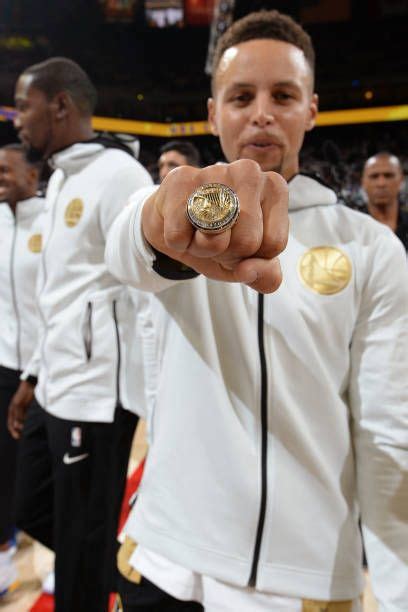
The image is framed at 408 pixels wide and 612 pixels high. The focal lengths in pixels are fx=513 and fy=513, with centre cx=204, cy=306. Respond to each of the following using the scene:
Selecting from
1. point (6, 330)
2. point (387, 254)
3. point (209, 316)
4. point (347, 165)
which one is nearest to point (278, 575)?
point (209, 316)

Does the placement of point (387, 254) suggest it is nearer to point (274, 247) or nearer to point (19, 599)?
point (274, 247)

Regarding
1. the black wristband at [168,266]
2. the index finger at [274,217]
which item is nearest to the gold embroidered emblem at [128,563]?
the black wristband at [168,266]

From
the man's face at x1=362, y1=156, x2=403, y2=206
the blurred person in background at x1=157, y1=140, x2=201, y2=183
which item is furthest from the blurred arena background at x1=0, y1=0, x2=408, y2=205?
the man's face at x1=362, y1=156, x2=403, y2=206

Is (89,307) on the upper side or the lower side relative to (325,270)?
lower

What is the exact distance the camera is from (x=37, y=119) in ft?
5.31

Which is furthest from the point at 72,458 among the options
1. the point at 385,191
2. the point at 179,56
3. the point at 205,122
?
the point at 179,56

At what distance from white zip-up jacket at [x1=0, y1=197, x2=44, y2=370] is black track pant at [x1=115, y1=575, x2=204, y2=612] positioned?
1.34 metres

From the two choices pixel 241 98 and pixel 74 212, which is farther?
pixel 74 212

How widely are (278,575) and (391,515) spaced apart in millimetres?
185

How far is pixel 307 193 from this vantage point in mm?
835

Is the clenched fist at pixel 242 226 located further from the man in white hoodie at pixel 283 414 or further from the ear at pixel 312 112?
the ear at pixel 312 112

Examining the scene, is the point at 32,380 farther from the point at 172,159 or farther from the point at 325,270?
the point at 172,159

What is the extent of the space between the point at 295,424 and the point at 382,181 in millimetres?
2256

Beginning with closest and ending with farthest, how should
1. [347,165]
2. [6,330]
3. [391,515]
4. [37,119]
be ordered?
1. [391,515]
2. [37,119]
3. [6,330]
4. [347,165]
